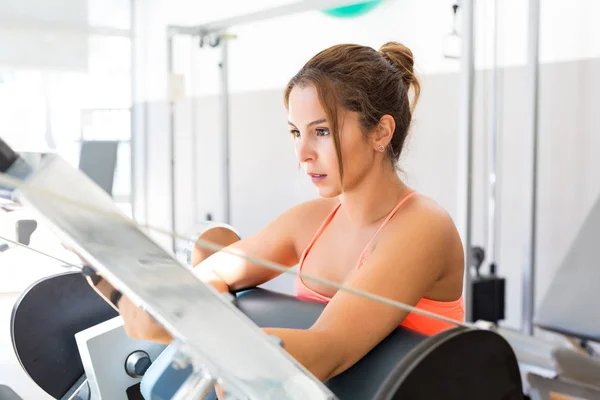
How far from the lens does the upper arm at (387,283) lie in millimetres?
796

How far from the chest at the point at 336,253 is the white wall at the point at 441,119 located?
7.7 inches

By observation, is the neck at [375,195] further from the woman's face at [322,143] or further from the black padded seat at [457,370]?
the black padded seat at [457,370]

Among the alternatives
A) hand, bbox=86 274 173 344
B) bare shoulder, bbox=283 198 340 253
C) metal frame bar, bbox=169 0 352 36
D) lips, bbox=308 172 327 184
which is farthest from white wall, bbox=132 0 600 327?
hand, bbox=86 274 173 344

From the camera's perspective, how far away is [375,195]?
1.07 meters

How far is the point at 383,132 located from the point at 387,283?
0.89 feet

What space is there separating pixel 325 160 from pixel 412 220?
0.15 meters

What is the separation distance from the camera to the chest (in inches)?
41.4

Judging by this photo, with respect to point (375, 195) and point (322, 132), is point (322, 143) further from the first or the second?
point (375, 195)

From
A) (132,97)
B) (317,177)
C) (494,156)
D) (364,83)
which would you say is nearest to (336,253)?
(317,177)

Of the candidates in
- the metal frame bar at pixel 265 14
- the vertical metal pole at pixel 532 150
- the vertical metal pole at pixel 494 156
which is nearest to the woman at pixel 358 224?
the vertical metal pole at pixel 532 150

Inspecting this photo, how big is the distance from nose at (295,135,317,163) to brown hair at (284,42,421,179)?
0.11 ft

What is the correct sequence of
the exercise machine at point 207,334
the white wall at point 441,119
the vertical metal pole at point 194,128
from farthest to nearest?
1. the vertical metal pole at point 194,128
2. the white wall at point 441,119
3. the exercise machine at point 207,334

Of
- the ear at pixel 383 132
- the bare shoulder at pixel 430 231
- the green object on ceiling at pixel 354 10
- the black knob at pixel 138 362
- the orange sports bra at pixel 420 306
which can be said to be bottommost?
the black knob at pixel 138 362

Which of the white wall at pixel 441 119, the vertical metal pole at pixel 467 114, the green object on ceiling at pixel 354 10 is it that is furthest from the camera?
the green object on ceiling at pixel 354 10
